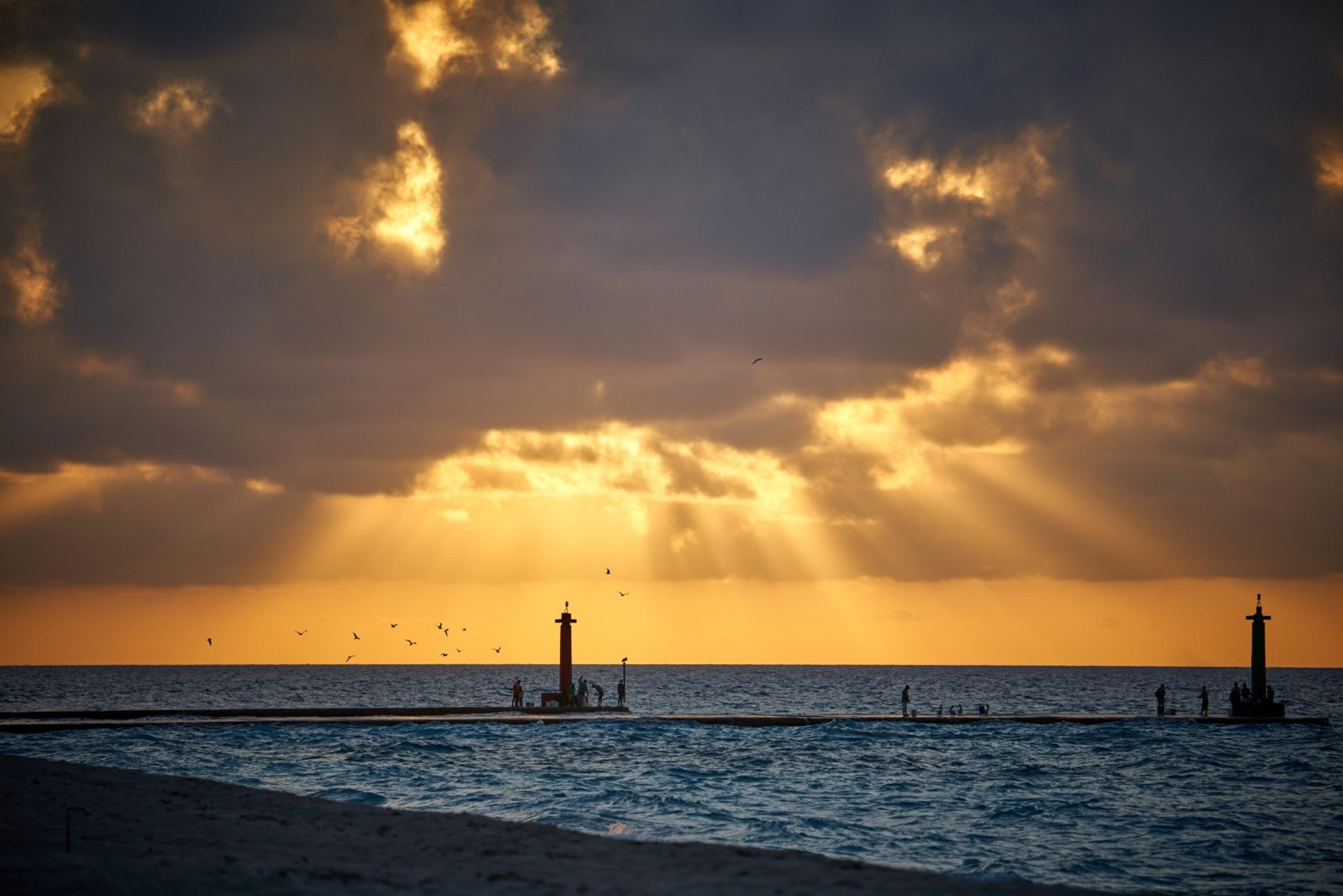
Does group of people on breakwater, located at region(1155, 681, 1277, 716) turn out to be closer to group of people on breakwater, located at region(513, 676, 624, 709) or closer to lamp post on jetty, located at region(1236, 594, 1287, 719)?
lamp post on jetty, located at region(1236, 594, 1287, 719)

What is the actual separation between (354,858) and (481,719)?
41062 mm

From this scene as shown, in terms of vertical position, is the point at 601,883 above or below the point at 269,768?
above

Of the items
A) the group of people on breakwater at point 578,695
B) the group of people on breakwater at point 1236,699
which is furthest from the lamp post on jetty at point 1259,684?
the group of people on breakwater at point 578,695

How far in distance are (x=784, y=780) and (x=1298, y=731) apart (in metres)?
39.3

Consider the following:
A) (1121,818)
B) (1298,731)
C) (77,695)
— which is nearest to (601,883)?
(1121,818)

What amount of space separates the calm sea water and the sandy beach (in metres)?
7.62

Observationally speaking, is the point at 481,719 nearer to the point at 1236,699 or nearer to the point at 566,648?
the point at 566,648

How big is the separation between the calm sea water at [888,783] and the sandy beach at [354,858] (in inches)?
300

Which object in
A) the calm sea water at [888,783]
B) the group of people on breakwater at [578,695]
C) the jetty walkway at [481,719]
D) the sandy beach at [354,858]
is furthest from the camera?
the group of people on breakwater at [578,695]

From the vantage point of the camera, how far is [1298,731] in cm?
6419

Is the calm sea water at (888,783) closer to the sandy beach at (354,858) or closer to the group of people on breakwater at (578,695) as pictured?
the group of people on breakwater at (578,695)

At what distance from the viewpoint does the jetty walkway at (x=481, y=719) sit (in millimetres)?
55906

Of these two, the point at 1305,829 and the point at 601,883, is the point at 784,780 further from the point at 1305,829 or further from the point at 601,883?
the point at 601,883

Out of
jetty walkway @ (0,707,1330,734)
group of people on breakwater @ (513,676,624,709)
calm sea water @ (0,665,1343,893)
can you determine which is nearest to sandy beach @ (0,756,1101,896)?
calm sea water @ (0,665,1343,893)
